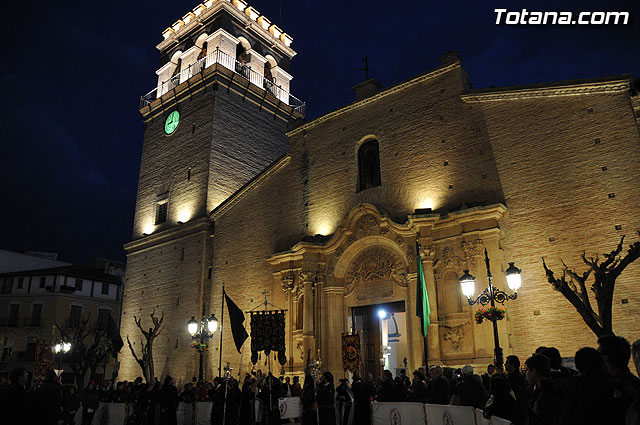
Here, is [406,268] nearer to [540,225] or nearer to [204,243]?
[540,225]

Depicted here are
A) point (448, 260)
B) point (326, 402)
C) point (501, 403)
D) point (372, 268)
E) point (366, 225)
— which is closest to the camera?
point (501, 403)

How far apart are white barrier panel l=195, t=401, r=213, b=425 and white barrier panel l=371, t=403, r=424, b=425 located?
5.28 m

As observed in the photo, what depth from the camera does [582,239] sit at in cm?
1440

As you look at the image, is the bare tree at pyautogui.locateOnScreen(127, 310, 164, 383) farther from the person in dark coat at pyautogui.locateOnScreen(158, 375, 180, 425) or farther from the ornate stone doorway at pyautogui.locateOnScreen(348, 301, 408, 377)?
the person in dark coat at pyautogui.locateOnScreen(158, 375, 180, 425)

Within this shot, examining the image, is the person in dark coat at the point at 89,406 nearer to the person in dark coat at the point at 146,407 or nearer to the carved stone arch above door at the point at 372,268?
the person in dark coat at the point at 146,407

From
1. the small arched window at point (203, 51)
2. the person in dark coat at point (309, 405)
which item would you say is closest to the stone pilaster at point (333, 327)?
the person in dark coat at point (309, 405)

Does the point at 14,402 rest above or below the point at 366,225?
below

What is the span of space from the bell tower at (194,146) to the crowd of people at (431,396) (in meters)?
7.85

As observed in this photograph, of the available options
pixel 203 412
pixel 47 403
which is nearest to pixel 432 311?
pixel 203 412

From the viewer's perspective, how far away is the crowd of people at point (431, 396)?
3.59 meters

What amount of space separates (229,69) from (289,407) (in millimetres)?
19221

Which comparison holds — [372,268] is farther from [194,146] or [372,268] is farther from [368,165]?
[194,146]

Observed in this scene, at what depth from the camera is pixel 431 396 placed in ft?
28.8

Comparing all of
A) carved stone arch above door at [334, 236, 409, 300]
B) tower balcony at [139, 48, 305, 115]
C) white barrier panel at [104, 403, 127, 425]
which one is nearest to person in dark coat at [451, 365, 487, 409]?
carved stone arch above door at [334, 236, 409, 300]
